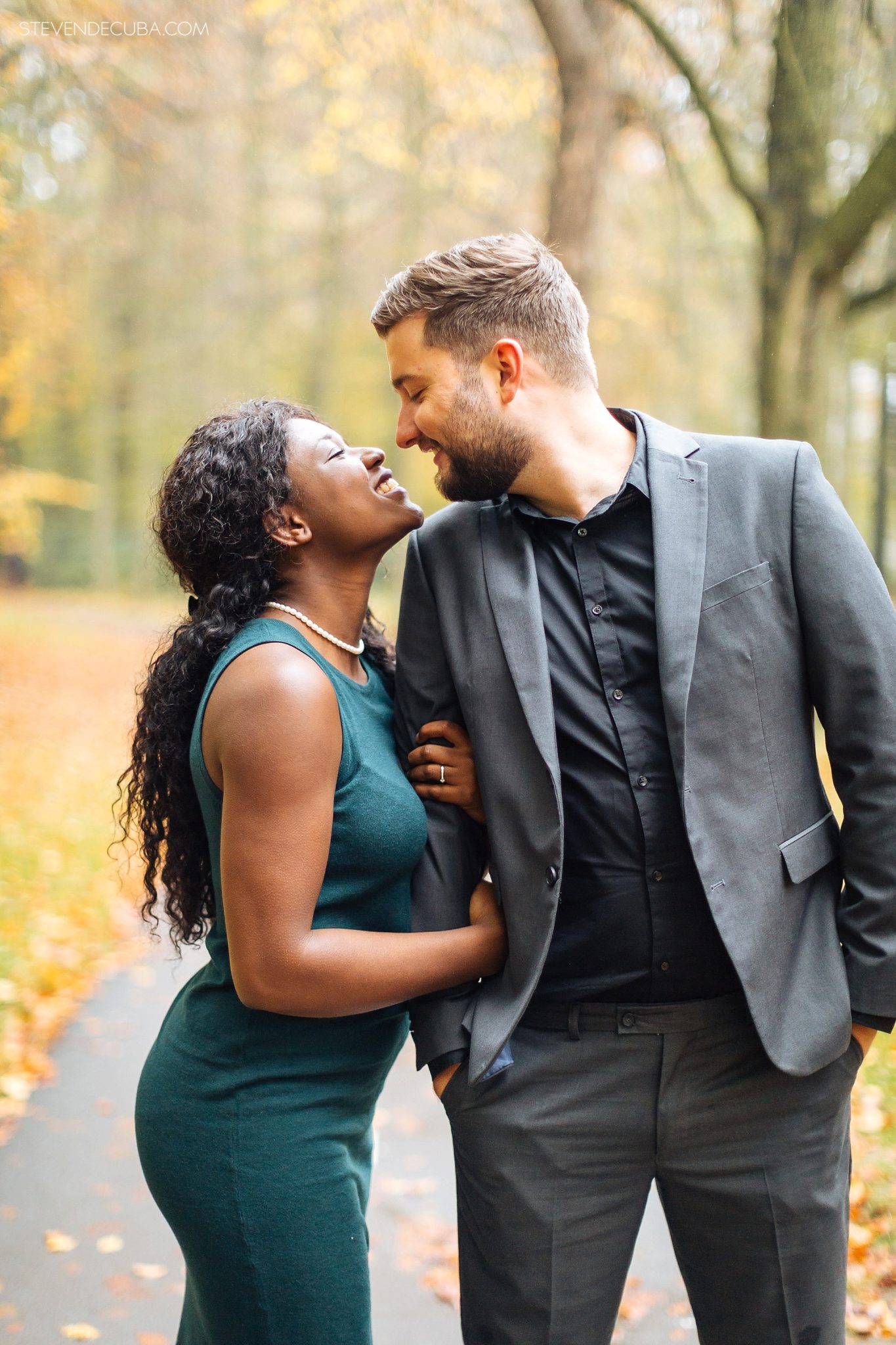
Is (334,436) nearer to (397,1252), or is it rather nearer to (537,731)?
(537,731)

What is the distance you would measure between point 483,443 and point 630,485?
317mm

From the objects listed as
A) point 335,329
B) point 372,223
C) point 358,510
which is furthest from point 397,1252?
point 335,329

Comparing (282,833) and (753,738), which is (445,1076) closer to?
(282,833)

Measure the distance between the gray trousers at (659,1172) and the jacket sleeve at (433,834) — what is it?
14cm

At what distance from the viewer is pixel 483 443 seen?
238 cm

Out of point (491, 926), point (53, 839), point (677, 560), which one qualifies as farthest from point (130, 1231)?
point (53, 839)

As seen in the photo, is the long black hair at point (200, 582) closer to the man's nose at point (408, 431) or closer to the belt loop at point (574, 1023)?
the man's nose at point (408, 431)

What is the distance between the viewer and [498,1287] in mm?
2289

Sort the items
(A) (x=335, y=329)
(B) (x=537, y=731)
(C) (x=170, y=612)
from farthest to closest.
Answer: (C) (x=170, y=612), (A) (x=335, y=329), (B) (x=537, y=731)

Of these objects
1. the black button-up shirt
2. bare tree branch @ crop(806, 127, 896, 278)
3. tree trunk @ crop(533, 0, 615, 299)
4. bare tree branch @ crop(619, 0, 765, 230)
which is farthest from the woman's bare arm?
tree trunk @ crop(533, 0, 615, 299)

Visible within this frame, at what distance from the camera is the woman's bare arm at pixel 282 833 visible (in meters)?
2.05

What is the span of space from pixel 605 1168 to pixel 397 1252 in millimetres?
1995

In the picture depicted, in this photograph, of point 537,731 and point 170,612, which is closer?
point 537,731

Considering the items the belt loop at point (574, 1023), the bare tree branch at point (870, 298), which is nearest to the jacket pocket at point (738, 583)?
the belt loop at point (574, 1023)
